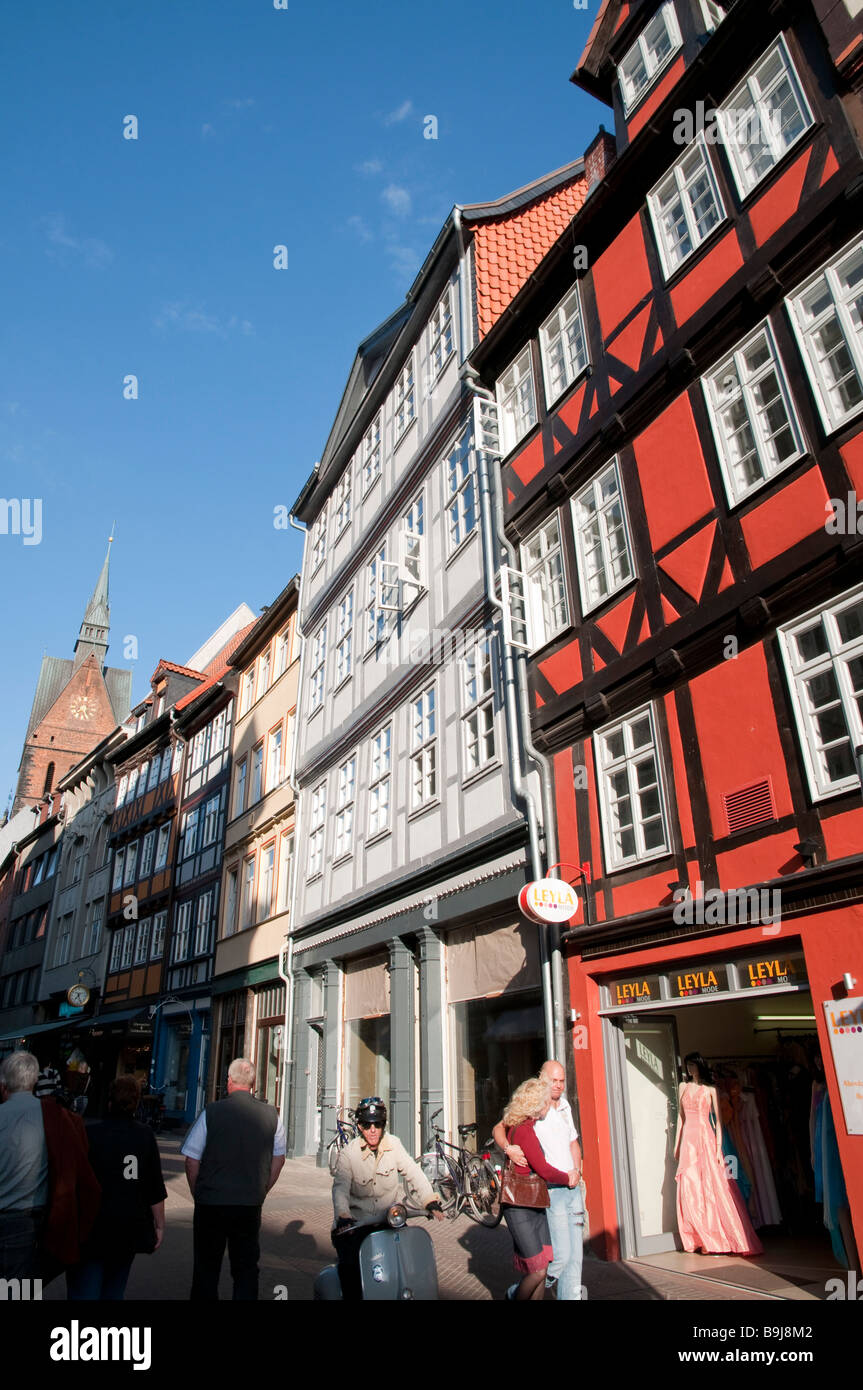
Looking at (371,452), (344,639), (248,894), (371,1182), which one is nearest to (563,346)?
(371,452)

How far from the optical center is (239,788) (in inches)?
1037

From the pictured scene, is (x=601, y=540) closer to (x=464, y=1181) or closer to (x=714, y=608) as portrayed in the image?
(x=714, y=608)

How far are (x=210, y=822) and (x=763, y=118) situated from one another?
→ 23588 millimetres

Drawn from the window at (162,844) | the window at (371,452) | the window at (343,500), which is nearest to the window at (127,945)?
the window at (162,844)

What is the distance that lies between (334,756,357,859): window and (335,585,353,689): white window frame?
6.87ft

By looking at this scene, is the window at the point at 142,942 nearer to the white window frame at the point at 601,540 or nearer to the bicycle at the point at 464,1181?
the bicycle at the point at 464,1181

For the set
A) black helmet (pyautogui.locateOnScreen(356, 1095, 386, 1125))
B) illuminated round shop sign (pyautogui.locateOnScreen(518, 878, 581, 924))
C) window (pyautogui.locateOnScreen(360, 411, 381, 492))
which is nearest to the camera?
black helmet (pyautogui.locateOnScreen(356, 1095, 386, 1125))

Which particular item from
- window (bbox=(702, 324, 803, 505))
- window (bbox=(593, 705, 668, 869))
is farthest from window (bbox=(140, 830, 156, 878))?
window (bbox=(702, 324, 803, 505))

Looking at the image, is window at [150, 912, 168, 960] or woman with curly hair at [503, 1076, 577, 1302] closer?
woman with curly hair at [503, 1076, 577, 1302]

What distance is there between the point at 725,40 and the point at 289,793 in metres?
17.1

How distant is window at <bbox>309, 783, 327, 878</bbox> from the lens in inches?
775

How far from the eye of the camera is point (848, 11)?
8445mm

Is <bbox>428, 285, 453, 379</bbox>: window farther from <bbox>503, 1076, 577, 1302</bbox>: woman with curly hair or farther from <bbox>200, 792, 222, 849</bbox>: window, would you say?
<bbox>200, 792, 222, 849</bbox>: window

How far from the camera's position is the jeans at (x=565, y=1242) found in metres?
5.86
